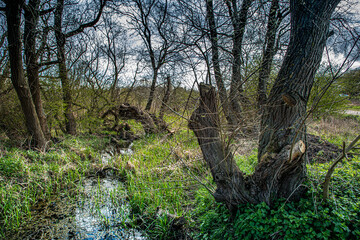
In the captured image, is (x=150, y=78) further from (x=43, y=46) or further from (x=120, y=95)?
(x=43, y=46)

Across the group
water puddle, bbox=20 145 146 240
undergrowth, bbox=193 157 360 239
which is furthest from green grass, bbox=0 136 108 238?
undergrowth, bbox=193 157 360 239

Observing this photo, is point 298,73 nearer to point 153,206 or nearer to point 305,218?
point 305,218

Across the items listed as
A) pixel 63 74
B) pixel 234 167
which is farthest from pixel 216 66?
pixel 63 74

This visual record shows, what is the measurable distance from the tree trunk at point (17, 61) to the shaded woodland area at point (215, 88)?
2cm

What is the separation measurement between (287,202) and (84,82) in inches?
352

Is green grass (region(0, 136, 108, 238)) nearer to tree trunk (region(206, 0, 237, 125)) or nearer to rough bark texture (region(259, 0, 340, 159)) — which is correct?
tree trunk (region(206, 0, 237, 125))

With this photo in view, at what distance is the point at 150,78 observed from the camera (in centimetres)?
1119

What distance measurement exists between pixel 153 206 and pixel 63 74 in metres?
6.35

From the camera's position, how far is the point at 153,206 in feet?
10.6

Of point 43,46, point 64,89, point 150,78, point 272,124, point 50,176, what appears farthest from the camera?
point 150,78

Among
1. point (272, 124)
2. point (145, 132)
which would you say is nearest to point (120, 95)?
point (145, 132)

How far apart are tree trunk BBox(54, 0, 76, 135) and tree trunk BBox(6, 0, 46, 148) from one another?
1018mm

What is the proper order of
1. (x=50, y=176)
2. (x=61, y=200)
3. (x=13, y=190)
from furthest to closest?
(x=50, y=176), (x=61, y=200), (x=13, y=190)

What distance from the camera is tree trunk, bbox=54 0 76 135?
5.83 m
